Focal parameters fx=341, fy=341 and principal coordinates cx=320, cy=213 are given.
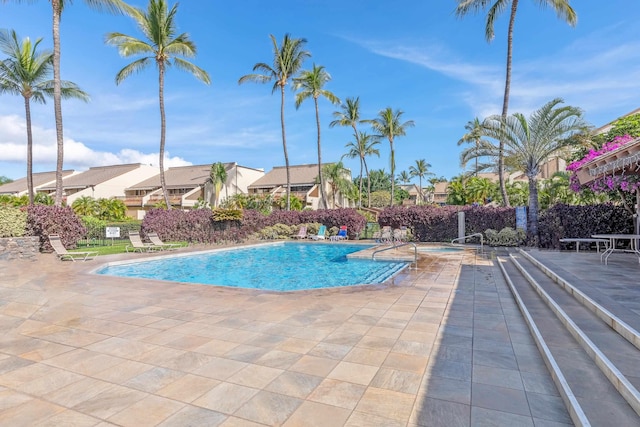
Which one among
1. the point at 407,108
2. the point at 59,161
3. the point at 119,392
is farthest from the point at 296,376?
the point at 407,108

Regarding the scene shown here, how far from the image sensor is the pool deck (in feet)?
8.88

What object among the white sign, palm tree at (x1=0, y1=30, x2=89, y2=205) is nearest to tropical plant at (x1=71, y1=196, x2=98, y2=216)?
palm tree at (x1=0, y1=30, x2=89, y2=205)

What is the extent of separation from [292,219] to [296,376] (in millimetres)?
19325

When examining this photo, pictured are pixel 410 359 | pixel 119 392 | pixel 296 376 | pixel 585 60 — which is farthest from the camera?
pixel 585 60

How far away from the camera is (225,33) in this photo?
1797 centimetres

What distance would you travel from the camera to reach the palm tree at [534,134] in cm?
1452

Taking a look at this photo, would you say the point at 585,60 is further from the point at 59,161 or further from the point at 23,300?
the point at 59,161

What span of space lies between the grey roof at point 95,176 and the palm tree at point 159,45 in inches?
1009

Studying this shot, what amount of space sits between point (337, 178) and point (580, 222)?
27.1 meters

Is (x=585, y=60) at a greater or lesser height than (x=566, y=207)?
greater

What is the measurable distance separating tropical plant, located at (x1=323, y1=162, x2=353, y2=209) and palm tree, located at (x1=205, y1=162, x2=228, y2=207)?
11.5 metres

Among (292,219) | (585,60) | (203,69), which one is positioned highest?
(203,69)

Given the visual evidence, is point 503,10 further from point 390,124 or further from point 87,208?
point 87,208

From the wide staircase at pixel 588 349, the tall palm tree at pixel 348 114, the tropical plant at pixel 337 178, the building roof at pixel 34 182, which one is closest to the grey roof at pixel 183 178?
the tropical plant at pixel 337 178
